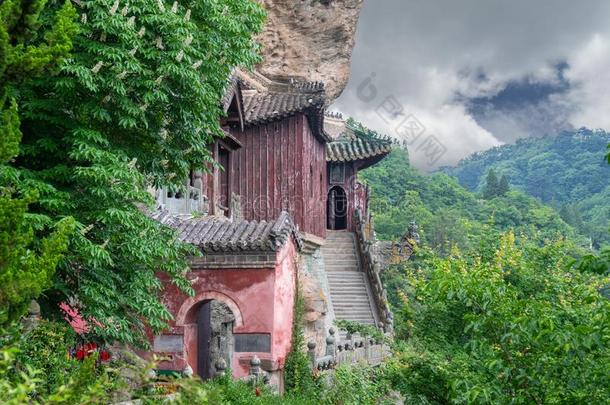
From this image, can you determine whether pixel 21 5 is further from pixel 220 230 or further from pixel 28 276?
pixel 220 230

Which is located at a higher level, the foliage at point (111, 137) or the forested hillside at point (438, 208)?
the forested hillside at point (438, 208)

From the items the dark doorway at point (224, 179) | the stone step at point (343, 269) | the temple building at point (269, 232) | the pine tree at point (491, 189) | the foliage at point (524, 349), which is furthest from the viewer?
the pine tree at point (491, 189)

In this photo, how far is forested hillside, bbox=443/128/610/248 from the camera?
5956cm

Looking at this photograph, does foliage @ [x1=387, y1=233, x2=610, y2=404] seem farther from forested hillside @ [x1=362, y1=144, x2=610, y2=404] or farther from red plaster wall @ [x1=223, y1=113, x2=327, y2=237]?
red plaster wall @ [x1=223, y1=113, x2=327, y2=237]

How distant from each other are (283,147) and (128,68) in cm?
1048

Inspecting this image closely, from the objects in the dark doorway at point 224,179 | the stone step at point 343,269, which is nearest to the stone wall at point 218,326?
the dark doorway at point 224,179

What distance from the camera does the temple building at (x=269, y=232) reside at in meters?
10.3

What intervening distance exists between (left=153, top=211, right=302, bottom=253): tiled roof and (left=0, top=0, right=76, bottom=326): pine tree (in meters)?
5.34

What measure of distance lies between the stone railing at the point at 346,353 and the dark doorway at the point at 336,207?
1069cm

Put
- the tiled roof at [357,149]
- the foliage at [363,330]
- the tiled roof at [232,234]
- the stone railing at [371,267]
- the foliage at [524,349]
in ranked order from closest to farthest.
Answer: the foliage at [524,349] < the tiled roof at [232,234] < the foliage at [363,330] < the stone railing at [371,267] < the tiled roof at [357,149]

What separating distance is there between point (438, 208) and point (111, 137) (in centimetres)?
4275

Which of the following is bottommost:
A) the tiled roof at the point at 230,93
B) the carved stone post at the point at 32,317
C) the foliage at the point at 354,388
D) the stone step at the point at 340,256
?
the foliage at the point at 354,388

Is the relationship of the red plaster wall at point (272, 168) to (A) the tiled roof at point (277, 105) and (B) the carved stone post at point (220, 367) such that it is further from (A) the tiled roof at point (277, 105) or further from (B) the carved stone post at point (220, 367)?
(B) the carved stone post at point (220, 367)

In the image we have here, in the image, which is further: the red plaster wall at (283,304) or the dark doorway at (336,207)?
the dark doorway at (336,207)
